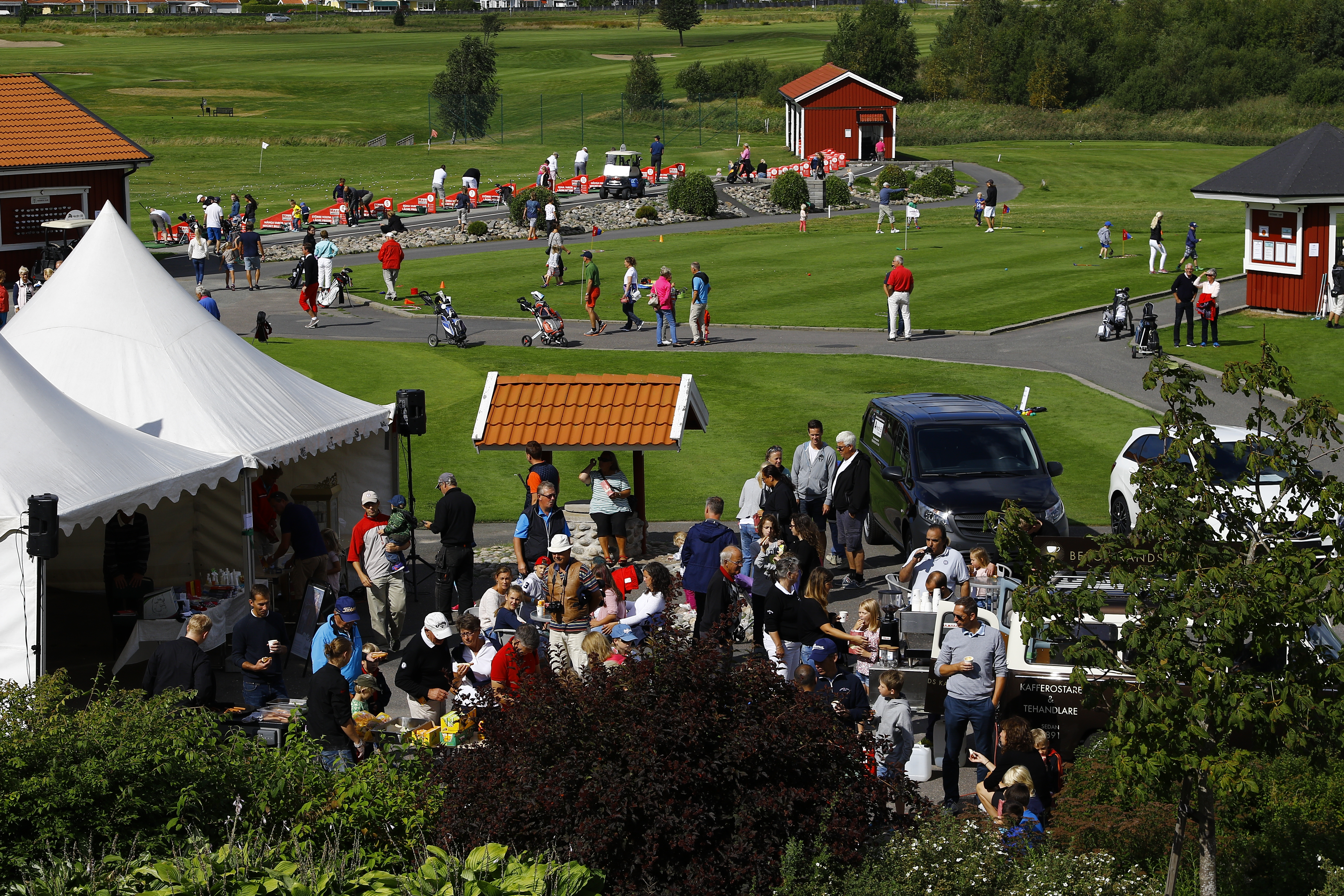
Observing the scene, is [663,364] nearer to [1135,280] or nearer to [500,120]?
[1135,280]

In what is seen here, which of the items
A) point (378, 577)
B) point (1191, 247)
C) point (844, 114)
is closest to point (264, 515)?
point (378, 577)

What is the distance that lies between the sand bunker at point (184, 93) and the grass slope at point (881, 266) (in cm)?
6205

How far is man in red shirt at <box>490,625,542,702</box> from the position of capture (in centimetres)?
1067

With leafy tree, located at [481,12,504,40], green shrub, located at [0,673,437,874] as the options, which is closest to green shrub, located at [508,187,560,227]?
green shrub, located at [0,673,437,874]

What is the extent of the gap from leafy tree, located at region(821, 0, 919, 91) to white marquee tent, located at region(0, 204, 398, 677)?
323 ft

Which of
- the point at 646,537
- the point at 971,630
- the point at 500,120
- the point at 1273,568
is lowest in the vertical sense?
the point at 646,537

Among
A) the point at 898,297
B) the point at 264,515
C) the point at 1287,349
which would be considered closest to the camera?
the point at 264,515

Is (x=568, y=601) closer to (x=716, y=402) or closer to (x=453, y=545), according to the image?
(x=453, y=545)

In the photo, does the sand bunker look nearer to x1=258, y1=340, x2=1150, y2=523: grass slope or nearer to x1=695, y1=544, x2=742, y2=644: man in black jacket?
x1=258, y1=340, x2=1150, y2=523: grass slope

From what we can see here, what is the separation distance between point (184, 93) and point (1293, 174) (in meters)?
87.9

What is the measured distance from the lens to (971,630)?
34.6 ft

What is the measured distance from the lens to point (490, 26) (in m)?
143

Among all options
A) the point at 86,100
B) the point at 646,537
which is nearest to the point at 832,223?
the point at 646,537

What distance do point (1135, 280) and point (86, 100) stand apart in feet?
256
